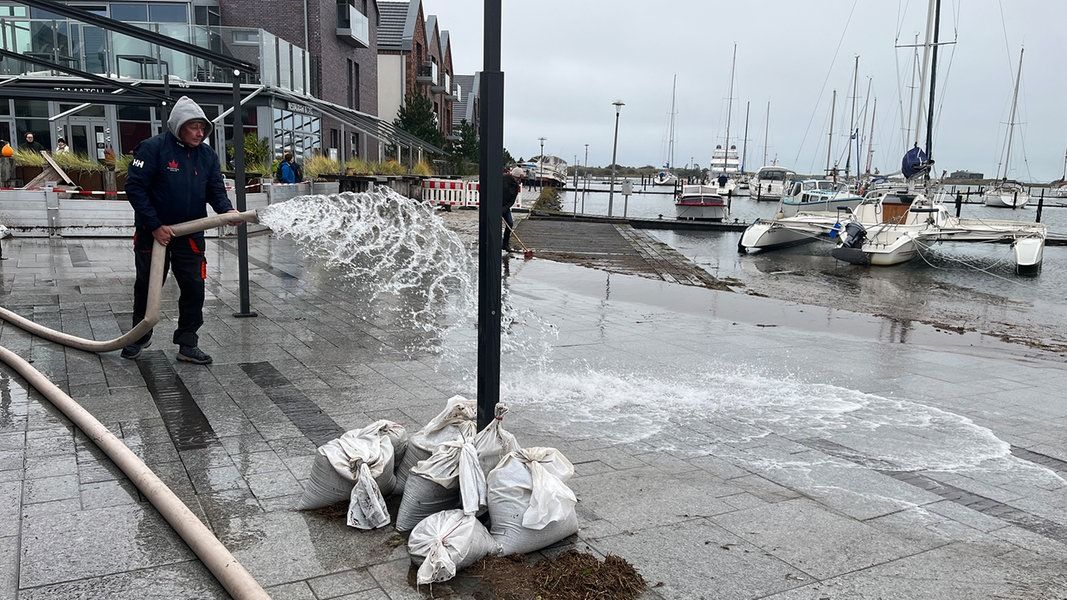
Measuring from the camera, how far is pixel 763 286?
57.8 ft

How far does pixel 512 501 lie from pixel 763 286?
1520 cm

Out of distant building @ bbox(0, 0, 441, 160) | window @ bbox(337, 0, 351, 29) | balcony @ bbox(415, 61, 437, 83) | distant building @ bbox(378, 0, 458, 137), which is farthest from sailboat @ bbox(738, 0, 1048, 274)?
balcony @ bbox(415, 61, 437, 83)

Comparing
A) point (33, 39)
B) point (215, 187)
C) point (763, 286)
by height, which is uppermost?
point (33, 39)

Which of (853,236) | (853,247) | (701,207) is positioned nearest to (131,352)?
(853,247)

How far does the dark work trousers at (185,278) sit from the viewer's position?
6242 millimetres

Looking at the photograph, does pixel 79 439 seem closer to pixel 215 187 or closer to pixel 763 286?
pixel 215 187

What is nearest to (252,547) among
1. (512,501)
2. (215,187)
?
(512,501)

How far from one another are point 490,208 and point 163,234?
135 inches

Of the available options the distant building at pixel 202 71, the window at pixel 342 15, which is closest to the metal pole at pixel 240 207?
the distant building at pixel 202 71

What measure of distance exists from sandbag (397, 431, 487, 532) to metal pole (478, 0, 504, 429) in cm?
34

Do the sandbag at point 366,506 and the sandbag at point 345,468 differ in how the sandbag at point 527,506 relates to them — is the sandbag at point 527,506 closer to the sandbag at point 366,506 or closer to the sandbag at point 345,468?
the sandbag at point 366,506

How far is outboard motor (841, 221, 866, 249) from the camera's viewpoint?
78.2 feet

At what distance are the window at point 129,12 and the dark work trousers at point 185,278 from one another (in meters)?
27.5

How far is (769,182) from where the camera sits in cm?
8344
